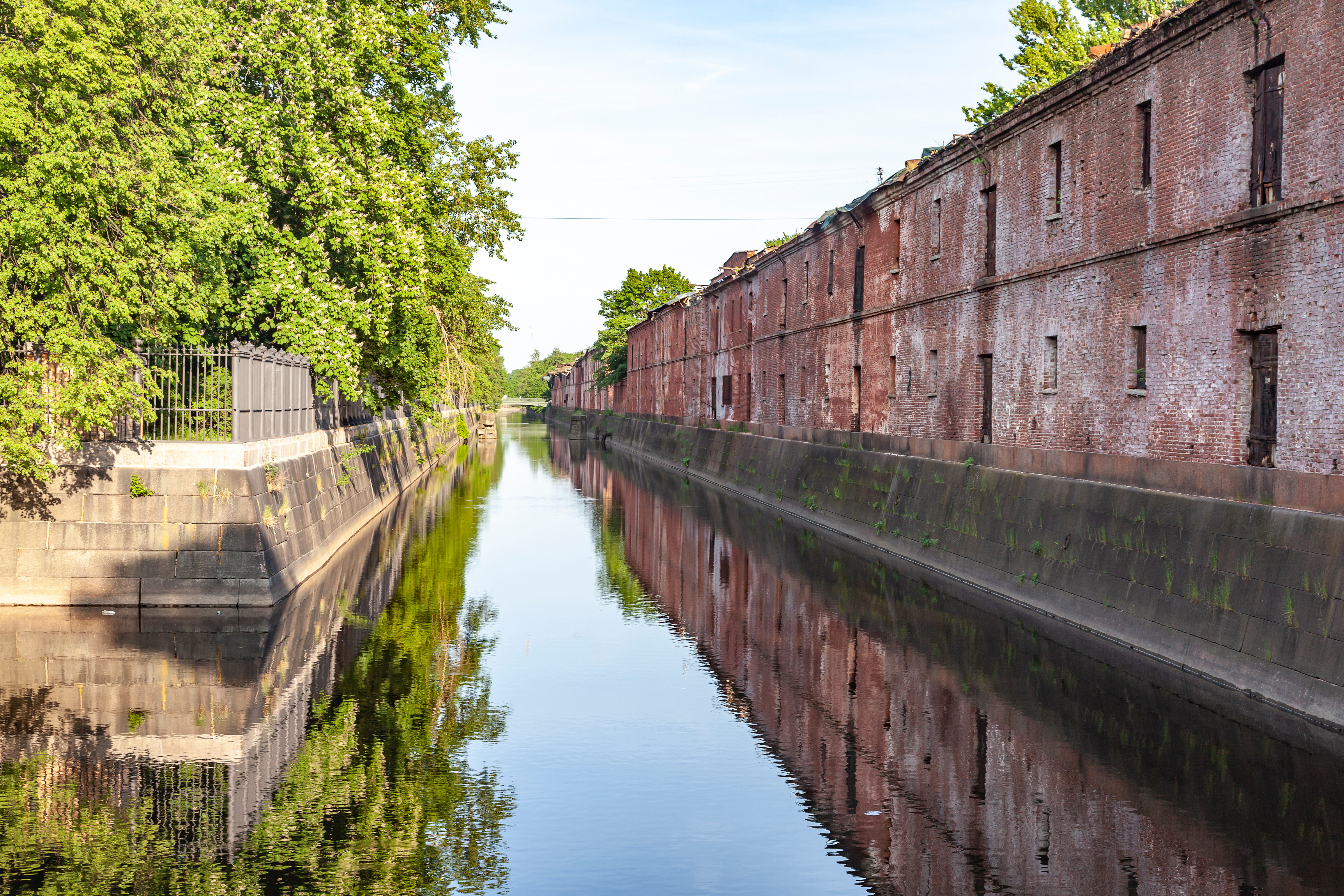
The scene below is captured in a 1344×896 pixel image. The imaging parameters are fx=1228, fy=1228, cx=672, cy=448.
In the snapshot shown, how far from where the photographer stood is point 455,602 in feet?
59.2

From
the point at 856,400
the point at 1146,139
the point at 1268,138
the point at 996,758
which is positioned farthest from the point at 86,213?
the point at 856,400

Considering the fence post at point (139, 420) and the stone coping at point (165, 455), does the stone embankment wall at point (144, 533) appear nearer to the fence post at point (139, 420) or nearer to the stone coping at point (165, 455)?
the stone coping at point (165, 455)

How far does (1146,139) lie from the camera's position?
1858 cm

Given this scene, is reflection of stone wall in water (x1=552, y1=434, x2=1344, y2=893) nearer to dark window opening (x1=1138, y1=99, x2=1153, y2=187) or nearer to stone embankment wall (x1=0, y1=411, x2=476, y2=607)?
stone embankment wall (x1=0, y1=411, x2=476, y2=607)

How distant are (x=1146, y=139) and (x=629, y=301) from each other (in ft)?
290

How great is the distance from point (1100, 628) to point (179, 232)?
13.2 metres

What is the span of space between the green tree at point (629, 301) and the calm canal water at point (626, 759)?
277 feet

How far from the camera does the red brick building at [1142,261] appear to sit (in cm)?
1406

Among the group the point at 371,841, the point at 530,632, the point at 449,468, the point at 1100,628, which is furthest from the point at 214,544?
the point at 449,468

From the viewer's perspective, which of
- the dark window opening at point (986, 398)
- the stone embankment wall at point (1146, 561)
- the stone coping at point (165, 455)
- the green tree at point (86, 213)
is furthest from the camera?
the dark window opening at point (986, 398)

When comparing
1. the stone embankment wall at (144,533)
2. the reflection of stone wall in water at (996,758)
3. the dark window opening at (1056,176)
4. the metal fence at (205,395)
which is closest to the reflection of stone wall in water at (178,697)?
the stone embankment wall at (144,533)

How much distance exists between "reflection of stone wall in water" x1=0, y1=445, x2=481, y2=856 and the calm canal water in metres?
0.05

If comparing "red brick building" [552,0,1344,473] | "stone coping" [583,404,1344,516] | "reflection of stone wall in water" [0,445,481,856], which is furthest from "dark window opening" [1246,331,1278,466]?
"reflection of stone wall in water" [0,445,481,856]

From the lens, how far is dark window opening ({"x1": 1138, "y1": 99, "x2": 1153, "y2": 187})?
1830 cm
